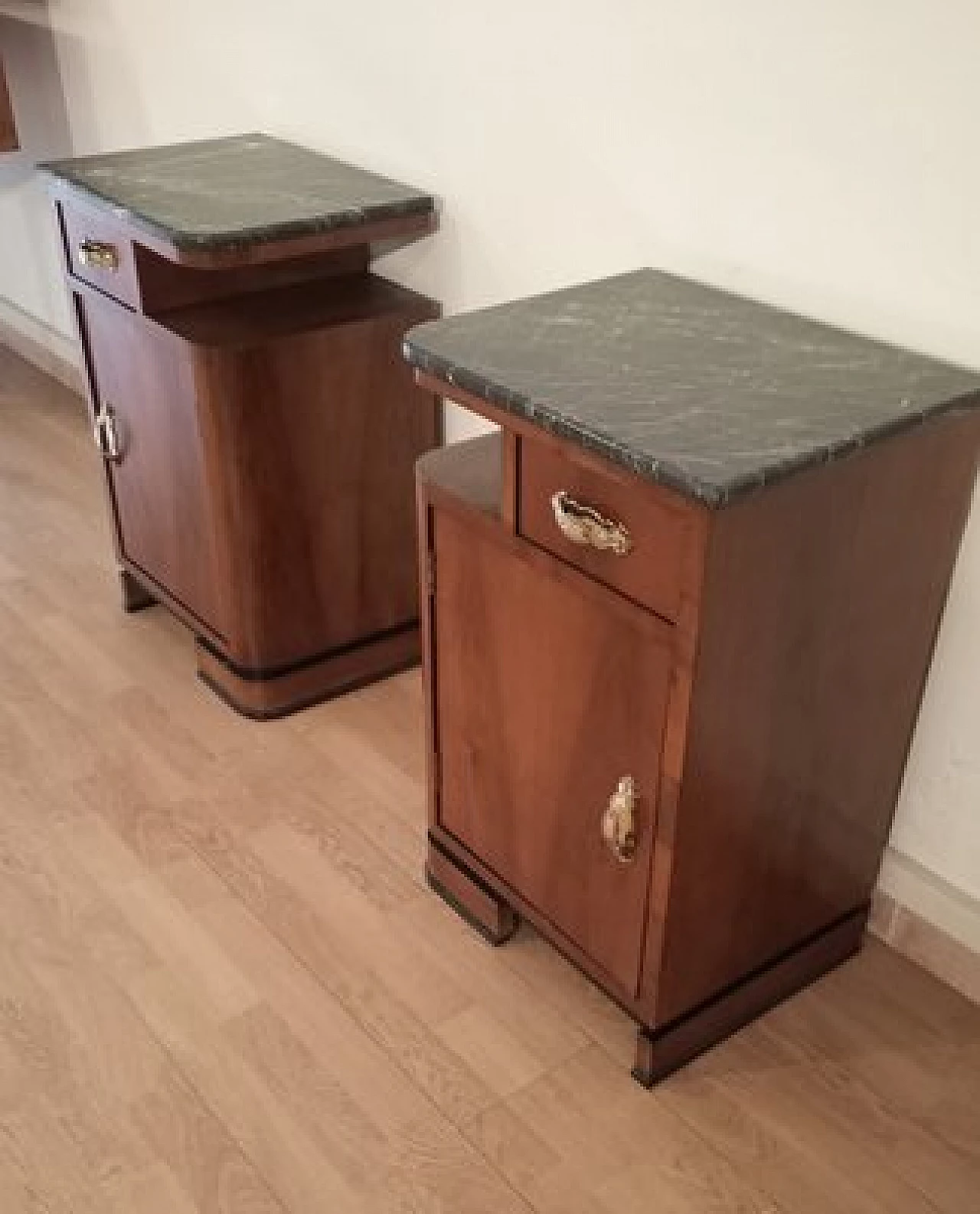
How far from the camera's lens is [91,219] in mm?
1837

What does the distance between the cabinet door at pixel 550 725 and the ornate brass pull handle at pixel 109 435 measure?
2.85 ft

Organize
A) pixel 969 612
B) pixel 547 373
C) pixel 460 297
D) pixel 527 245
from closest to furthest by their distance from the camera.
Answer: pixel 547 373 → pixel 969 612 → pixel 527 245 → pixel 460 297

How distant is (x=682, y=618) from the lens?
1105 mm

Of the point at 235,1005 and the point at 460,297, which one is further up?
the point at 460,297

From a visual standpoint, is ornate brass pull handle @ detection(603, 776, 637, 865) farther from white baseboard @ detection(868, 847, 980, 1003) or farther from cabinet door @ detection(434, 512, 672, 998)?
white baseboard @ detection(868, 847, 980, 1003)

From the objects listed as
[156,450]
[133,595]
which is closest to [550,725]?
[156,450]

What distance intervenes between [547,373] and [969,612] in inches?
22.2

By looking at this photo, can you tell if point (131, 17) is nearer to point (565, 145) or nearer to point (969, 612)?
point (565, 145)

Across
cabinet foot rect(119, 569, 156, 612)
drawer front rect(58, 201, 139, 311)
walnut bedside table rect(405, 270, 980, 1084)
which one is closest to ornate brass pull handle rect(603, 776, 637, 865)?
walnut bedside table rect(405, 270, 980, 1084)

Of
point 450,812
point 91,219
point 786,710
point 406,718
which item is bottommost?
point 406,718

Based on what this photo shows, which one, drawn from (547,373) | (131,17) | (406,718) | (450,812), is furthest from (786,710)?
(131,17)

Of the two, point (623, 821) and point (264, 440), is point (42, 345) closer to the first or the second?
point (264, 440)

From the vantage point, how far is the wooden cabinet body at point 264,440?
1782mm

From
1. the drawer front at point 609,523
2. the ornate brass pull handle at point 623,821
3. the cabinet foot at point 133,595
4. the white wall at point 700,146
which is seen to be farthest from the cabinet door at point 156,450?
the ornate brass pull handle at point 623,821
